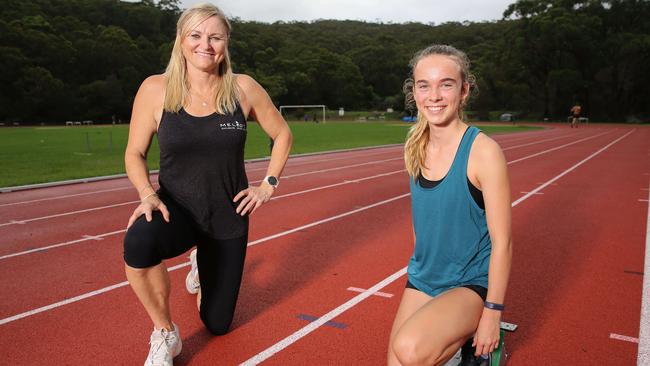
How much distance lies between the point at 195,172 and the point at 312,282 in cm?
189

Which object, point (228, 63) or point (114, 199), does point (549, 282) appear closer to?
point (228, 63)

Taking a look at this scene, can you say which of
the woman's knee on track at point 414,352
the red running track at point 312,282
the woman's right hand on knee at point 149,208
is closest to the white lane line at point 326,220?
the red running track at point 312,282

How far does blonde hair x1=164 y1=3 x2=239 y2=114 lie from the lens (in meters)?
3.03

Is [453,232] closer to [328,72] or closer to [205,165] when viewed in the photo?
[205,165]

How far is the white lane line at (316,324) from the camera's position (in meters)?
3.18

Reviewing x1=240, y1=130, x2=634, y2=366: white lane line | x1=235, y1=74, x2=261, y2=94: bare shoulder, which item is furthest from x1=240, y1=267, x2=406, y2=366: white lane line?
x1=235, y1=74, x2=261, y2=94: bare shoulder

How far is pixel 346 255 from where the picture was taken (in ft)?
18.0

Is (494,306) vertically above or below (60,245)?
above

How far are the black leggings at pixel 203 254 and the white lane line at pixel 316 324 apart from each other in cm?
36

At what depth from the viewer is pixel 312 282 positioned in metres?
4.61

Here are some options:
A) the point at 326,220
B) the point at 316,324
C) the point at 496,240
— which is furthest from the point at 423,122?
the point at 326,220

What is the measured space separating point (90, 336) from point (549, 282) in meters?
3.70

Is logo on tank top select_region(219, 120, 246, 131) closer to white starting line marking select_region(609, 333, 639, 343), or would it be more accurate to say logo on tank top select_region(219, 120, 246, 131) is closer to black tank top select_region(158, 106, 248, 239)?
black tank top select_region(158, 106, 248, 239)

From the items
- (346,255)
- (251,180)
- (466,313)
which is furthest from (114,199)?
(466,313)
